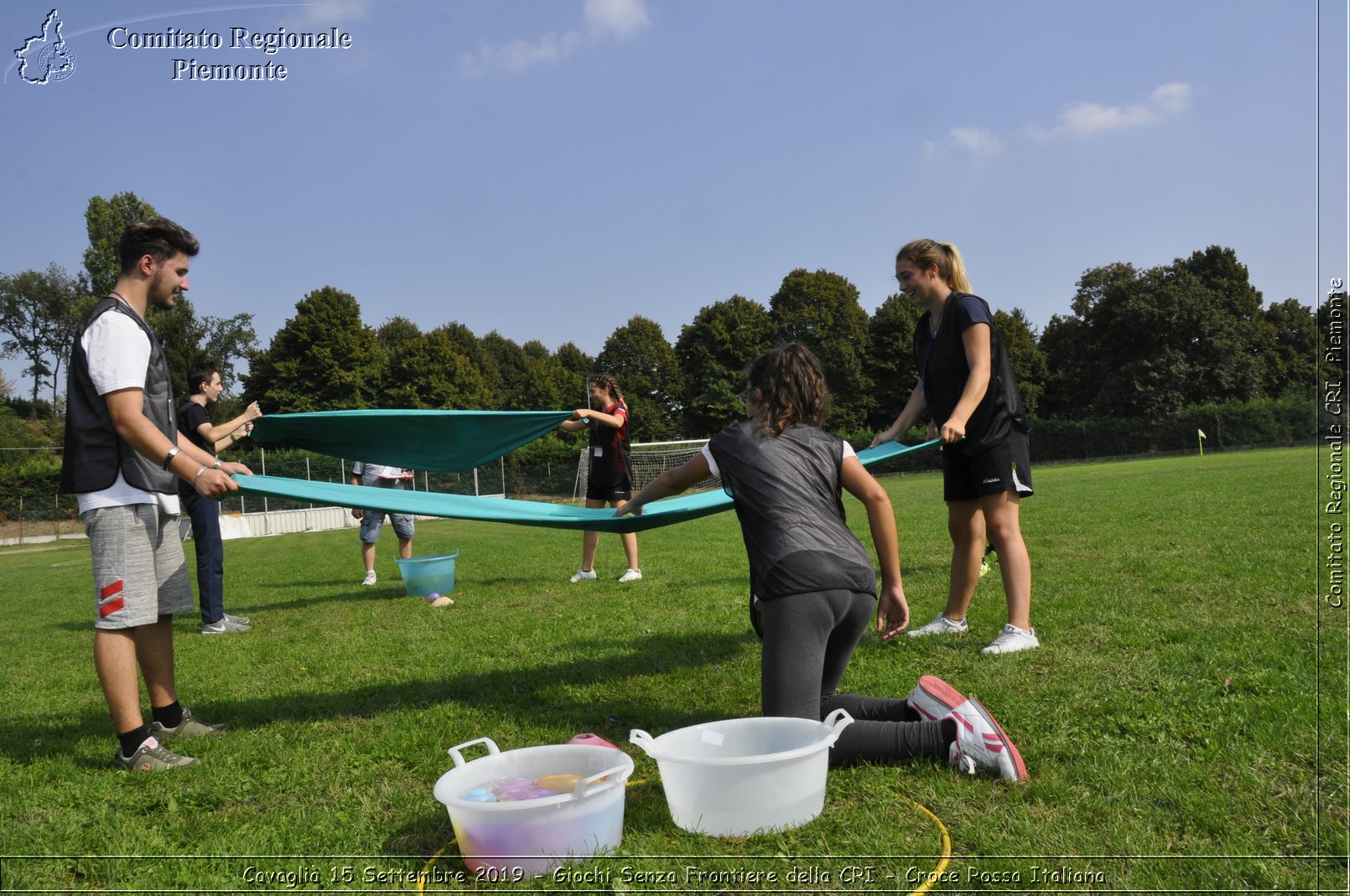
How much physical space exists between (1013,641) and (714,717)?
66.0 inches

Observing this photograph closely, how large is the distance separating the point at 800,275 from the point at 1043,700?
181 feet

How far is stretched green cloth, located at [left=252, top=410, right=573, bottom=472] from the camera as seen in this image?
525cm

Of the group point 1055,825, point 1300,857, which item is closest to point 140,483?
point 1055,825

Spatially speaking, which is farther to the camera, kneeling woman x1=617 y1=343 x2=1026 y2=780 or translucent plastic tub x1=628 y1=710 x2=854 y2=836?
kneeling woman x1=617 y1=343 x2=1026 y2=780

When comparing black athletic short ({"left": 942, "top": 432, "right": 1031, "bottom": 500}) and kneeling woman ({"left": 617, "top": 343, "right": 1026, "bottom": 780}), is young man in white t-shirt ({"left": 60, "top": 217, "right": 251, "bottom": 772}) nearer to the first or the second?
kneeling woman ({"left": 617, "top": 343, "right": 1026, "bottom": 780})

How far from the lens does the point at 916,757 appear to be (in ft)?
9.80

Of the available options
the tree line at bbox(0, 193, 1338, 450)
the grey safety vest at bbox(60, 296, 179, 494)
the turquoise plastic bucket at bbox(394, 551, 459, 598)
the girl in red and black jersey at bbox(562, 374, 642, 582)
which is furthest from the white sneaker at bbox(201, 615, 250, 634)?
the tree line at bbox(0, 193, 1338, 450)

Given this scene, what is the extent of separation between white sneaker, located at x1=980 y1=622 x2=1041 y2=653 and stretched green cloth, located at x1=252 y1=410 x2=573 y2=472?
113 inches

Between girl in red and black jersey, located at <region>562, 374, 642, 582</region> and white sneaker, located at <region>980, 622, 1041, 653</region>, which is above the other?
girl in red and black jersey, located at <region>562, 374, 642, 582</region>

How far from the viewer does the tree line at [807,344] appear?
151 ft

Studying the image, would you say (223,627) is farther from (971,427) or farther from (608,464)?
(971,427)

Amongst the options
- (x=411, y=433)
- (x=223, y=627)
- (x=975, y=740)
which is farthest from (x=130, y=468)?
(x=223, y=627)

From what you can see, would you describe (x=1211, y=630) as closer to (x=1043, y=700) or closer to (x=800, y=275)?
(x=1043, y=700)

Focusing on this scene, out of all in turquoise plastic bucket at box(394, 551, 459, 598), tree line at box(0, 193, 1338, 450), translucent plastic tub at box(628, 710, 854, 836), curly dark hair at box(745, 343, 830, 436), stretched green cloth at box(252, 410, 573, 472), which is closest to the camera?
translucent plastic tub at box(628, 710, 854, 836)
